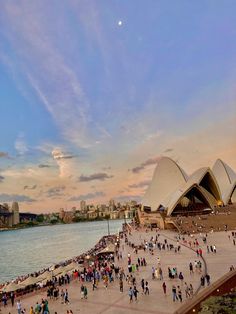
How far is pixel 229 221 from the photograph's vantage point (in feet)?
126

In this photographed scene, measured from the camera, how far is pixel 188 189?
161 ft

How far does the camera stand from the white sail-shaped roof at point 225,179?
53438 millimetres

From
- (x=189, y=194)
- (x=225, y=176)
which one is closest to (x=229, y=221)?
(x=189, y=194)

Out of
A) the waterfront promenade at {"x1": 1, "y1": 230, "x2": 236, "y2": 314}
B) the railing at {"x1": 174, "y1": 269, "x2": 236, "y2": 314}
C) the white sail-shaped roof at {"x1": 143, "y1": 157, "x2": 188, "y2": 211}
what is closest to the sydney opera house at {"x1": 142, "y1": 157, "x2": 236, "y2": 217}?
the white sail-shaped roof at {"x1": 143, "y1": 157, "x2": 188, "y2": 211}

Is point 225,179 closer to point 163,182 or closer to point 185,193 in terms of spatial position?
point 185,193

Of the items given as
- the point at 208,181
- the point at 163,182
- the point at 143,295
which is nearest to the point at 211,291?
the point at 143,295

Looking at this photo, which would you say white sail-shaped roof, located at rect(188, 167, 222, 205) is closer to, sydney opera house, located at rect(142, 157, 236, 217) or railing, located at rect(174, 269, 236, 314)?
sydney opera house, located at rect(142, 157, 236, 217)

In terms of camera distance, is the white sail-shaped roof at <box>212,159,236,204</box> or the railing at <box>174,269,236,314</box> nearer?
the railing at <box>174,269,236,314</box>

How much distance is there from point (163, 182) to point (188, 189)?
426 inches

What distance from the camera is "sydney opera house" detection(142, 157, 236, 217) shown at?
164 ft

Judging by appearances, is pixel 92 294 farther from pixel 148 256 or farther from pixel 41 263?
pixel 41 263

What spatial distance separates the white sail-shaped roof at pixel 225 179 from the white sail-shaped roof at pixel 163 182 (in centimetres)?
556

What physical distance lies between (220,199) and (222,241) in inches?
1035

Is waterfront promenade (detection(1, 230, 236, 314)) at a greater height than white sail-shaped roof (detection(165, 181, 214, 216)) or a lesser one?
lesser
